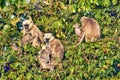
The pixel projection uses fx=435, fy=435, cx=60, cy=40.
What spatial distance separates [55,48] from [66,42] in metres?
0.83

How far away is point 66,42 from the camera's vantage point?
8.11 metres

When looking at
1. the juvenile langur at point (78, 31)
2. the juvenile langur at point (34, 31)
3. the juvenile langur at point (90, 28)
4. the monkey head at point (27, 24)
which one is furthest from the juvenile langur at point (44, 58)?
the juvenile langur at point (90, 28)

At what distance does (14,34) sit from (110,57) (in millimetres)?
1839

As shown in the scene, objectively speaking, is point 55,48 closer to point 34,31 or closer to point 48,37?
point 34,31

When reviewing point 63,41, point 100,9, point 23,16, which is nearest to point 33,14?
point 23,16

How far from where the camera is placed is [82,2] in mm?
7387

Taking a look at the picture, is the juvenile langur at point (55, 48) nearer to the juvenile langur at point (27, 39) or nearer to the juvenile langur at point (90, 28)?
the juvenile langur at point (27, 39)

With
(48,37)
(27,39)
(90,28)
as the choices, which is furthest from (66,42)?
(90,28)

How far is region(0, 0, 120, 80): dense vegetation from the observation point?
24.6 ft

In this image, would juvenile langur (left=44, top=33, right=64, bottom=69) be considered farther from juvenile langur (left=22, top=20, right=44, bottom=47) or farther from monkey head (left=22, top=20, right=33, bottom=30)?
monkey head (left=22, top=20, right=33, bottom=30)

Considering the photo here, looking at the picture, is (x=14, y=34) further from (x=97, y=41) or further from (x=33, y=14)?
(x=97, y=41)

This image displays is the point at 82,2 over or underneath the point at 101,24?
over

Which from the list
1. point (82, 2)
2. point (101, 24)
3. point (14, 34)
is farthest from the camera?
point (101, 24)

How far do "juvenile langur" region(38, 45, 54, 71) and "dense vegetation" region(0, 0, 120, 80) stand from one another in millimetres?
93
